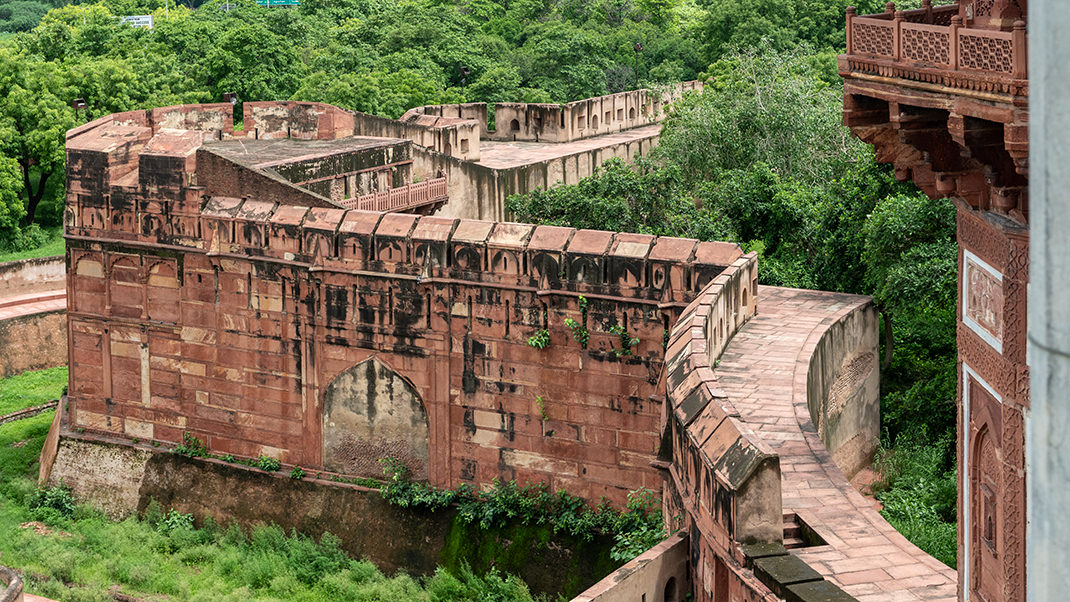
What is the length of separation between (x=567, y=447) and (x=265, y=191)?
5107 millimetres

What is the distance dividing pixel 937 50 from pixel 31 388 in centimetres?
2041

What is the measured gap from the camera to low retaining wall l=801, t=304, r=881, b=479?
14.8 meters

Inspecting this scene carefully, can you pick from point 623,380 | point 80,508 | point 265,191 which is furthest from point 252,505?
point 623,380

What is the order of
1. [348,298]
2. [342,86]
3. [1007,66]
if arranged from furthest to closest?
[342,86] → [348,298] → [1007,66]

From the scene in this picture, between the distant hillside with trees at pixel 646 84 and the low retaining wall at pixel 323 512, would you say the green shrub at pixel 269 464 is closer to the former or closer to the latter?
the low retaining wall at pixel 323 512

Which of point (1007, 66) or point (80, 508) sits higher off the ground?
point (1007, 66)

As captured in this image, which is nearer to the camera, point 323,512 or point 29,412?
point 323,512

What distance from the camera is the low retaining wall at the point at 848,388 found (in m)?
14.8

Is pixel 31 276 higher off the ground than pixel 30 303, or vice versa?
pixel 31 276

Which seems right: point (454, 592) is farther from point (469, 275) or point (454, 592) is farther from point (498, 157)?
point (498, 157)

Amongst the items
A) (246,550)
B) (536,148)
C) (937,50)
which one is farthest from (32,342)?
(937,50)

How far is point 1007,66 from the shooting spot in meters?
6.98

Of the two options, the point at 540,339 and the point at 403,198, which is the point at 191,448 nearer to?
the point at 540,339

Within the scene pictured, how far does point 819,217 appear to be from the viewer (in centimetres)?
1950
